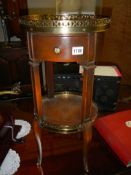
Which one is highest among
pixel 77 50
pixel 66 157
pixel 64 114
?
pixel 77 50

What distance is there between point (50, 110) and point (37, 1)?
0.88 m

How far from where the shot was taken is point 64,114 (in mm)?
915

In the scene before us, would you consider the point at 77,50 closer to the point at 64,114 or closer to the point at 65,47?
the point at 65,47

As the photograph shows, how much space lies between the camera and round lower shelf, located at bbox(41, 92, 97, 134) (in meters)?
0.81

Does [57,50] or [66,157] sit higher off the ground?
[57,50]

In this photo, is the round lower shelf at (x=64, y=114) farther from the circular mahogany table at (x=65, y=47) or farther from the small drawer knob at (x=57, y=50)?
the small drawer knob at (x=57, y=50)

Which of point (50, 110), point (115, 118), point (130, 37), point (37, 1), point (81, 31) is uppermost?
point (37, 1)

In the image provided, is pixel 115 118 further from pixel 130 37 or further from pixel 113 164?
pixel 130 37

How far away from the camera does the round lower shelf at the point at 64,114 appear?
81 centimetres

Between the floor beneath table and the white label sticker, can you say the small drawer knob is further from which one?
the floor beneath table

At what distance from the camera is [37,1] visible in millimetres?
1410

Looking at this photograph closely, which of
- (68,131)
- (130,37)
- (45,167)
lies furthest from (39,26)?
(130,37)

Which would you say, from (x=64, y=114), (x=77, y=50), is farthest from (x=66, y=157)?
(x=77, y=50)

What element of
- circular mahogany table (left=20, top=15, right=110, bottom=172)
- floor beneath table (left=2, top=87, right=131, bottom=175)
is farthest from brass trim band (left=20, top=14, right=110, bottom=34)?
floor beneath table (left=2, top=87, right=131, bottom=175)
